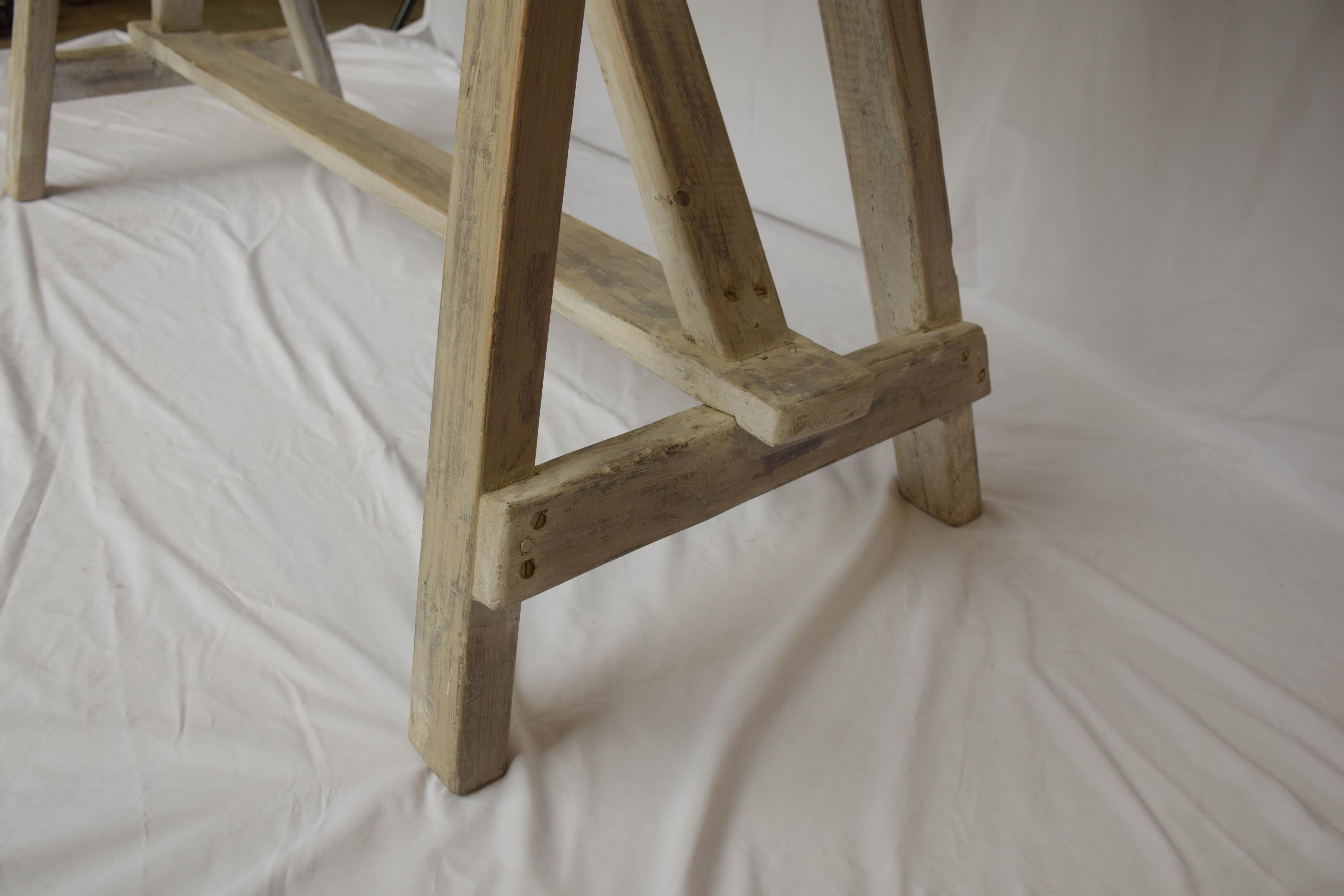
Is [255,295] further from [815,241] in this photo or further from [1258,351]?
[1258,351]

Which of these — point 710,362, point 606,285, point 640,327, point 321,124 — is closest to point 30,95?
point 321,124

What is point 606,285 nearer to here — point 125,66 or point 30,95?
point 30,95

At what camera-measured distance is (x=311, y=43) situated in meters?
2.33

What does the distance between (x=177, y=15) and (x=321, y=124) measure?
729mm

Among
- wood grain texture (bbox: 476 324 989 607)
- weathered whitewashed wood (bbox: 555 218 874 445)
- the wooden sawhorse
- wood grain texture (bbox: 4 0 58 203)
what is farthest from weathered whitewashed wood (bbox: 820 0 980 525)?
wood grain texture (bbox: 4 0 58 203)

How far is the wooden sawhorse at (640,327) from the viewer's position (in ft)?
2.55

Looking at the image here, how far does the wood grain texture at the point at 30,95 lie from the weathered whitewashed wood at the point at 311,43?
0.49 meters

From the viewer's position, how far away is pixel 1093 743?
3.42 ft

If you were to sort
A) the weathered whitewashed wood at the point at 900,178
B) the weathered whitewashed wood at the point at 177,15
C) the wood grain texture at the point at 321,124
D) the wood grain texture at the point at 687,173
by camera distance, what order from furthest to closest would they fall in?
the weathered whitewashed wood at the point at 177,15, the wood grain texture at the point at 321,124, the weathered whitewashed wood at the point at 900,178, the wood grain texture at the point at 687,173

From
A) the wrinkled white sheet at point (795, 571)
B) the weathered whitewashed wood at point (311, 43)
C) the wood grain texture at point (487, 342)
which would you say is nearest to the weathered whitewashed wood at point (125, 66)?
the weathered whitewashed wood at point (311, 43)

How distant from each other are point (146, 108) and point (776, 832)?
259 cm

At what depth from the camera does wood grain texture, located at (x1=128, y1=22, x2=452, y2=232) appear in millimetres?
1504

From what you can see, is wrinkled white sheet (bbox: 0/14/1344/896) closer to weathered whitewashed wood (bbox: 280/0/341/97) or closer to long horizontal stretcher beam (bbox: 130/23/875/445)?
long horizontal stretcher beam (bbox: 130/23/875/445)

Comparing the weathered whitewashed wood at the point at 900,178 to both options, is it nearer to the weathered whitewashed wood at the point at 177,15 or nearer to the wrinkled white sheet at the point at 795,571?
the wrinkled white sheet at the point at 795,571
